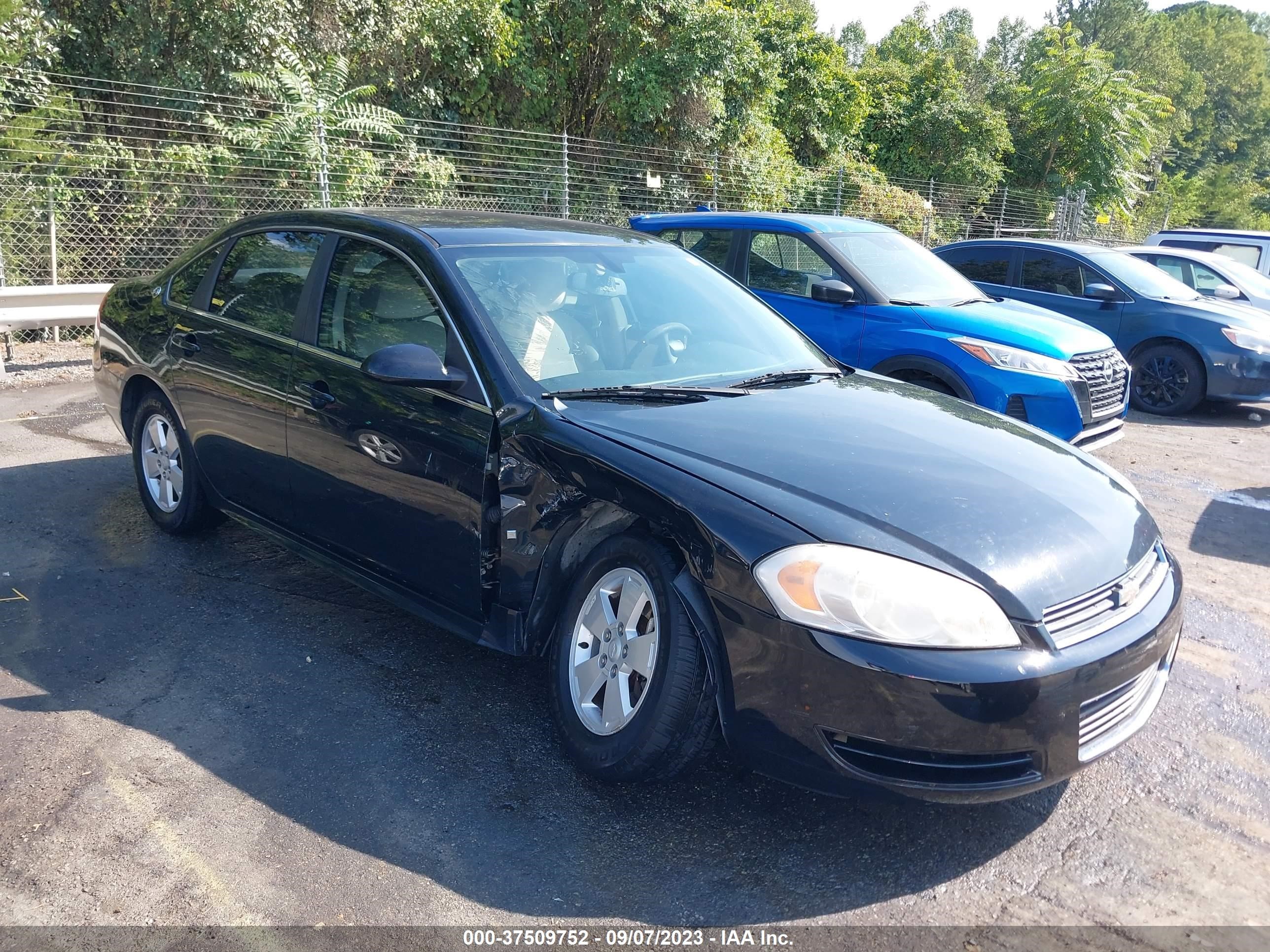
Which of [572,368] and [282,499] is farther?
[282,499]

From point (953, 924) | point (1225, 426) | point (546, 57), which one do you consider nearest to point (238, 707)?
point (953, 924)

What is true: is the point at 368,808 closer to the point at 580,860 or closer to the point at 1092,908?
the point at 580,860

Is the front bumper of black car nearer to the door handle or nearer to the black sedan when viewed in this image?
the black sedan

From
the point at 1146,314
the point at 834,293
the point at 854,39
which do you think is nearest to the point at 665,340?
the point at 834,293

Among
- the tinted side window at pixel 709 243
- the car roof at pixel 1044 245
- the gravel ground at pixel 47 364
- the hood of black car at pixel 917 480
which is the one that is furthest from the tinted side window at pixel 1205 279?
the gravel ground at pixel 47 364

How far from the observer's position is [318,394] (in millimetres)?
3961

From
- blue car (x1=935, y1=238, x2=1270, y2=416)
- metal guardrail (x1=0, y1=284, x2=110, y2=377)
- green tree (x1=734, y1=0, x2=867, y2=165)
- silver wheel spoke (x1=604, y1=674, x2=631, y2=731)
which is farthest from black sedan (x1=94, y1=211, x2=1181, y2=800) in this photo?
green tree (x1=734, y1=0, x2=867, y2=165)

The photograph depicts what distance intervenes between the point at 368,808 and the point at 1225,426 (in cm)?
897

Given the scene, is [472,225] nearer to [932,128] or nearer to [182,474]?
[182,474]

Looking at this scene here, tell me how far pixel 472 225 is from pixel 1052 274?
307 inches

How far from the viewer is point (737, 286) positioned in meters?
4.64

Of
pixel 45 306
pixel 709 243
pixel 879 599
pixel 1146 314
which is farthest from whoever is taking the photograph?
pixel 1146 314

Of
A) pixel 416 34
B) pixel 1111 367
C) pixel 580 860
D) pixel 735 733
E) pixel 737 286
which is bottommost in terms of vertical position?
pixel 580 860

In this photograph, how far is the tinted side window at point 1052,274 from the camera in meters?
10.2
